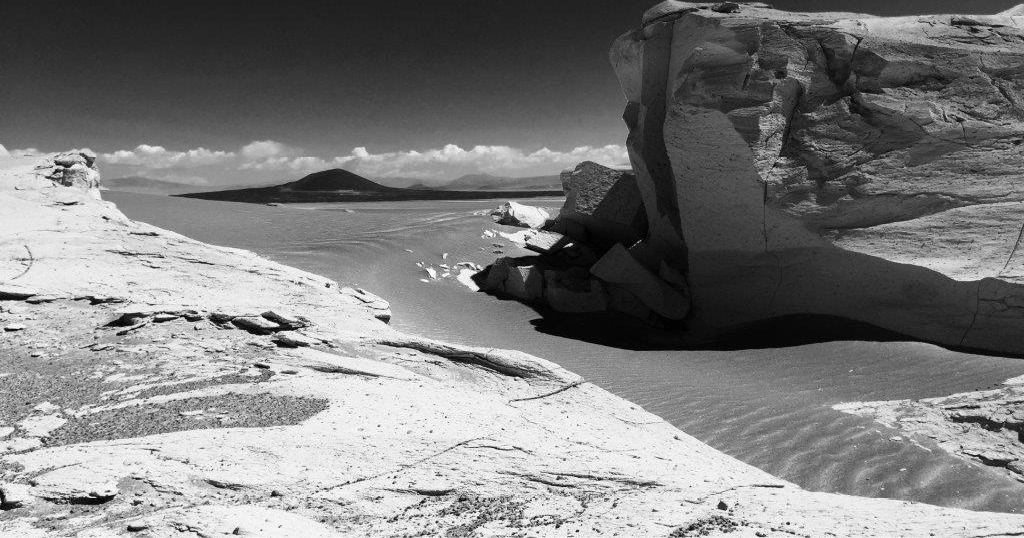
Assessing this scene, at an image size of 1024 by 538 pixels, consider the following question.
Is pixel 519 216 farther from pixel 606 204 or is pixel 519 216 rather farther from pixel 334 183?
pixel 334 183

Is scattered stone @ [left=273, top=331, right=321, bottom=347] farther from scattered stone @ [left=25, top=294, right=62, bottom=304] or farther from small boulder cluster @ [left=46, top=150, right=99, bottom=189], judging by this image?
small boulder cluster @ [left=46, top=150, right=99, bottom=189]

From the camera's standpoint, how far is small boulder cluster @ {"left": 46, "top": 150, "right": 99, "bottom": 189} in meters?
7.58

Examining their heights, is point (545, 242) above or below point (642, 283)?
above

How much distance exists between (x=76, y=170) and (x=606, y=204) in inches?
324

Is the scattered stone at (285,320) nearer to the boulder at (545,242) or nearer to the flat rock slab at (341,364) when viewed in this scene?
the flat rock slab at (341,364)

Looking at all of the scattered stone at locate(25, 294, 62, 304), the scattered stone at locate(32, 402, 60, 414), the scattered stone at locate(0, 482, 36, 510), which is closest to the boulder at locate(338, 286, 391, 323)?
the scattered stone at locate(25, 294, 62, 304)

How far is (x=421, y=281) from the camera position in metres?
10.1

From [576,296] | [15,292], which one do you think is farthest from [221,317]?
[576,296]

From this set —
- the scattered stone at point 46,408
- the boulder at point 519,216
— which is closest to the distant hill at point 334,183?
the boulder at point 519,216

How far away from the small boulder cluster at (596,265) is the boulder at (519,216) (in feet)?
3.32

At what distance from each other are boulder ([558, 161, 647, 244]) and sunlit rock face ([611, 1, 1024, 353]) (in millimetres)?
2770

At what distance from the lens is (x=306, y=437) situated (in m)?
3.14

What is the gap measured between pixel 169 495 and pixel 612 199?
9325 mm

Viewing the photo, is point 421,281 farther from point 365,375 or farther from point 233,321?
point 365,375
